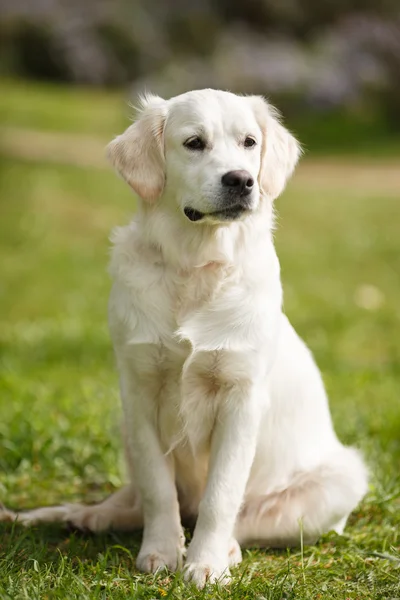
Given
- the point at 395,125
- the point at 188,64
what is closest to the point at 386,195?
the point at 395,125

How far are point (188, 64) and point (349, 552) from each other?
14.9m

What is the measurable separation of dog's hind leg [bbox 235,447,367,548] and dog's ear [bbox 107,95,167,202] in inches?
51.3

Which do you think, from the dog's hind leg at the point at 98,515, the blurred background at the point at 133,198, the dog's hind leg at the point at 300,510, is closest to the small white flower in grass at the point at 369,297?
the blurred background at the point at 133,198

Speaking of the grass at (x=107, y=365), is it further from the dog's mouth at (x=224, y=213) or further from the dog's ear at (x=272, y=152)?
the dog's ear at (x=272, y=152)

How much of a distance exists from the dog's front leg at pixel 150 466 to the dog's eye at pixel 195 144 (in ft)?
2.73

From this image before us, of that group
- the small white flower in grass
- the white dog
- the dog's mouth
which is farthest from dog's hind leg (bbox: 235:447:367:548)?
the small white flower in grass

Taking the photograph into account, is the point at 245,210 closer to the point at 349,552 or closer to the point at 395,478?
the point at 349,552

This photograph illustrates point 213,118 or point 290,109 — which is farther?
point 290,109

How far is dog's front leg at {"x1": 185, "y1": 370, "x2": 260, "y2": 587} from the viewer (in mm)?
3213

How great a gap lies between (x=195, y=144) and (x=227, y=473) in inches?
47.9

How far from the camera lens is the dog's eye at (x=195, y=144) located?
3.33 metres

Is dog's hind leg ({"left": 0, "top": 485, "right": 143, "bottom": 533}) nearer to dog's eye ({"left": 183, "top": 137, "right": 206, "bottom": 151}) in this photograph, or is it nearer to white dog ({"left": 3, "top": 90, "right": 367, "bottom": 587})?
white dog ({"left": 3, "top": 90, "right": 367, "bottom": 587})

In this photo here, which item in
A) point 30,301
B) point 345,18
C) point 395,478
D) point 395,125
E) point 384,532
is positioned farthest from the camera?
point 345,18

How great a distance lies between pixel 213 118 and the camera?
3311mm
